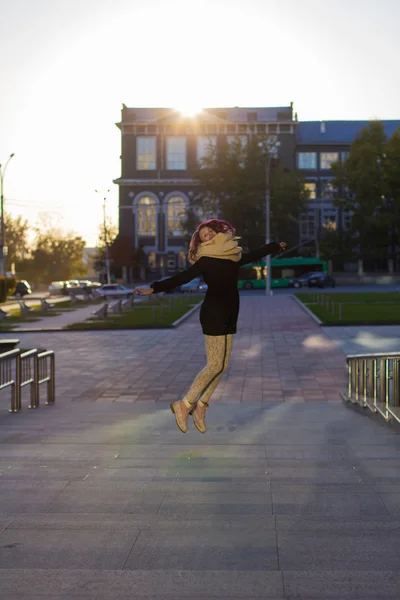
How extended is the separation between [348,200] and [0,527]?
278 ft

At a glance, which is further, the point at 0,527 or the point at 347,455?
the point at 347,455

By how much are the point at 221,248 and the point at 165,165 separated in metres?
92.7

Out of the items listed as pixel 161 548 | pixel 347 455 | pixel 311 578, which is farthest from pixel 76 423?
pixel 311 578

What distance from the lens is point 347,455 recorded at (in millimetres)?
7219

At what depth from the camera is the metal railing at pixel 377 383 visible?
922 centimetres

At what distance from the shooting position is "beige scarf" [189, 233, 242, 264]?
21.0 ft

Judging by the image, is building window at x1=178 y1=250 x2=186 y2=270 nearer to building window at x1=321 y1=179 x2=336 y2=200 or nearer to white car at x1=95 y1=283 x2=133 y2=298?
building window at x1=321 y1=179 x2=336 y2=200

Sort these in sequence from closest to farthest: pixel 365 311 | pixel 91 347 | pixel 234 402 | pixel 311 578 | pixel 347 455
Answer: pixel 311 578, pixel 347 455, pixel 234 402, pixel 91 347, pixel 365 311

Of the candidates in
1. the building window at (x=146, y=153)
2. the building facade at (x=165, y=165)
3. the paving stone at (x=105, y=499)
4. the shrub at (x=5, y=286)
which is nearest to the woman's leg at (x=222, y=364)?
the paving stone at (x=105, y=499)

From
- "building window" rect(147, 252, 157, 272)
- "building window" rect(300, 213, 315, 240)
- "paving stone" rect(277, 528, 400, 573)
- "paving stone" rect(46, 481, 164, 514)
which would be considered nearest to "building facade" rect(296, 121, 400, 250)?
"building window" rect(300, 213, 315, 240)

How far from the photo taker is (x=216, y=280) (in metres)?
6.35

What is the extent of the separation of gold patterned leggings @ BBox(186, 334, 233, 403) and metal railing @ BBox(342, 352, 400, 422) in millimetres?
2555

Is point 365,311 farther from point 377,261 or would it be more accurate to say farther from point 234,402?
point 377,261

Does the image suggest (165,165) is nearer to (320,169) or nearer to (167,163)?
(167,163)
